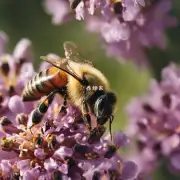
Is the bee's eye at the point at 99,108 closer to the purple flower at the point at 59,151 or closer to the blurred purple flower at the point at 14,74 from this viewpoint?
the purple flower at the point at 59,151

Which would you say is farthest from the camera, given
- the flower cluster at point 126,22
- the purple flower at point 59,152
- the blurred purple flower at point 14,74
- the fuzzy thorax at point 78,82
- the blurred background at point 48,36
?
the blurred background at point 48,36

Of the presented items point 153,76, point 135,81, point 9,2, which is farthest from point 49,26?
point 153,76

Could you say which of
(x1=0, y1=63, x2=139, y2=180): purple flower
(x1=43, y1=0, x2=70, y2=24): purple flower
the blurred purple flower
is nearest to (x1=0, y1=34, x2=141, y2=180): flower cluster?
(x1=0, y1=63, x2=139, y2=180): purple flower

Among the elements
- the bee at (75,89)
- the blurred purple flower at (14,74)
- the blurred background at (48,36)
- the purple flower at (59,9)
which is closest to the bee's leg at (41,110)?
the bee at (75,89)

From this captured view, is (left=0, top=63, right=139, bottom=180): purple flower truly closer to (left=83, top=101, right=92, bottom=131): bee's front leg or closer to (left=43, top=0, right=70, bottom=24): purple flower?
(left=83, top=101, right=92, bottom=131): bee's front leg

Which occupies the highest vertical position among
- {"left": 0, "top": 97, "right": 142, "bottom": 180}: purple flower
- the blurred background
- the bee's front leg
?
the blurred background

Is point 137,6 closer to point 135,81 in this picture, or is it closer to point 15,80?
point 15,80
